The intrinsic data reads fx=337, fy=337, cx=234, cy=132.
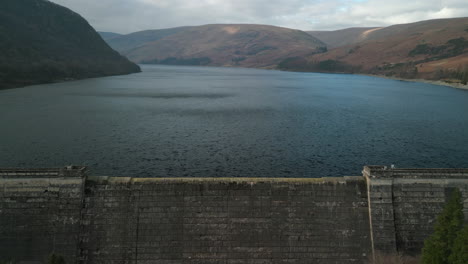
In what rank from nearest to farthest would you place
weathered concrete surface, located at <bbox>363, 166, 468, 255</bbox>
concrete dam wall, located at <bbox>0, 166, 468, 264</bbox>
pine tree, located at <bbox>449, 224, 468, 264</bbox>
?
pine tree, located at <bbox>449, 224, 468, 264</bbox>, concrete dam wall, located at <bbox>0, 166, 468, 264</bbox>, weathered concrete surface, located at <bbox>363, 166, 468, 255</bbox>

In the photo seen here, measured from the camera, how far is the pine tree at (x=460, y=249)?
21.6 m

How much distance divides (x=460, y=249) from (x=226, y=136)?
53764 mm

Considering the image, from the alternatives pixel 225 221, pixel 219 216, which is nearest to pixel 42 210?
pixel 219 216

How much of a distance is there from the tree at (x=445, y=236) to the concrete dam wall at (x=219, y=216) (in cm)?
501

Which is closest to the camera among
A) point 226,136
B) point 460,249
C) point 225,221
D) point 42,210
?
point 460,249

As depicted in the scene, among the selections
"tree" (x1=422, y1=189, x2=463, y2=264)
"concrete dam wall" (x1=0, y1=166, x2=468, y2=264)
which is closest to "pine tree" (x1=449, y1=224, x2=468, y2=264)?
"tree" (x1=422, y1=189, x2=463, y2=264)

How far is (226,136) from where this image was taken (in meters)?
72.9

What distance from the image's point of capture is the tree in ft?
76.8

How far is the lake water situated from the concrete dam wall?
21867mm

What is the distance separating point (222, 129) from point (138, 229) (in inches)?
2037

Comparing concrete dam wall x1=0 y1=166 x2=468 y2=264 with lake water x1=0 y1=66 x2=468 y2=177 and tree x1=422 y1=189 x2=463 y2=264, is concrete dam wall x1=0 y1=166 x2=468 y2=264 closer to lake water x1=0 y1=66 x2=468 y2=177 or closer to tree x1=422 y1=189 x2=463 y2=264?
tree x1=422 y1=189 x2=463 y2=264

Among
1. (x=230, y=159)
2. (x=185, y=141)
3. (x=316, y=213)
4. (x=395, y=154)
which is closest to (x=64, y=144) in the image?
(x=185, y=141)

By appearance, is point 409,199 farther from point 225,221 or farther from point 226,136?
point 226,136

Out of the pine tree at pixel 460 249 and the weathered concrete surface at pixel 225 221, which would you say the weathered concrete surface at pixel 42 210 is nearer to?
the weathered concrete surface at pixel 225 221
